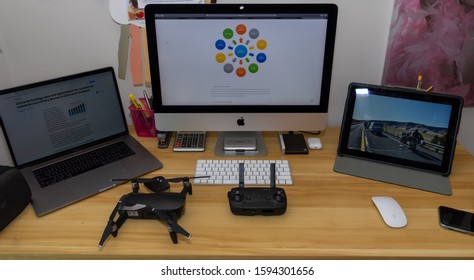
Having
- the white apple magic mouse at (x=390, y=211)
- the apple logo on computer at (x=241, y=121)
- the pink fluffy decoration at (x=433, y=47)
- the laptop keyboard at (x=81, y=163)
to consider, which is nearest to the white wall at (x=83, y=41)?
the pink fluffy decoration at (x=433, y=47)

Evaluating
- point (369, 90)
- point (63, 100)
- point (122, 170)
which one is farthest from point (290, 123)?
point (63, 100)

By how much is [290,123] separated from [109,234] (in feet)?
2.13

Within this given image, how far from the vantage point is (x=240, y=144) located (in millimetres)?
1293

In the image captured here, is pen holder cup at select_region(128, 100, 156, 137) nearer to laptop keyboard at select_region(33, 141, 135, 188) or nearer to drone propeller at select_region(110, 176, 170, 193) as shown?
laptop keyboard at select_region(33, 141, 135, 188)

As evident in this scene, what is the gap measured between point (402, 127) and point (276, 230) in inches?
20.7

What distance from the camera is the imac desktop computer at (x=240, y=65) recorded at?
3.61 feet

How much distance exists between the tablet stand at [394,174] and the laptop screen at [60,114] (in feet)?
2.57

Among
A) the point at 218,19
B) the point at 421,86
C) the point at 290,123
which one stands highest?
the point at 218,19

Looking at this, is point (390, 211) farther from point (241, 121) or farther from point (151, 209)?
point (151, 209)

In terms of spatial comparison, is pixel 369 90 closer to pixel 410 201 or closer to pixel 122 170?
pixel 410 201

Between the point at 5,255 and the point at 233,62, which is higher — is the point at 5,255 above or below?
below

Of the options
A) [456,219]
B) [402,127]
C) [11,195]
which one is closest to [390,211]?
[456,219]

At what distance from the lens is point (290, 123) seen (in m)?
1.24

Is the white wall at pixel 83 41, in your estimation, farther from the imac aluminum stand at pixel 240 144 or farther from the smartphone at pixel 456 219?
the smartphone at pixel 456 219
